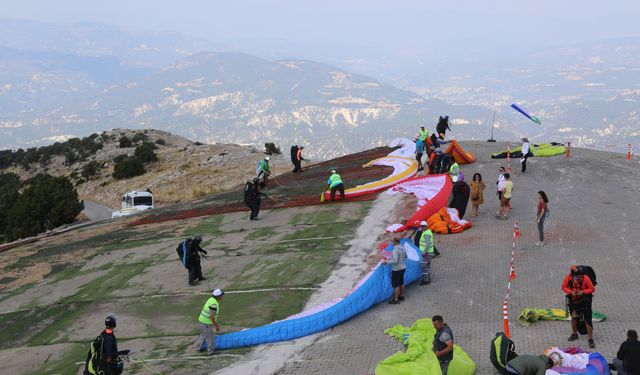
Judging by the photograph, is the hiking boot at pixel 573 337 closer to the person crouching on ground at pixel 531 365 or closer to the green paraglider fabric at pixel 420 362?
the person crouching on ground at pixel 531 365

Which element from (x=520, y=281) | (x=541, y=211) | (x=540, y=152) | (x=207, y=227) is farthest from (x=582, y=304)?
(x=540, y=152)

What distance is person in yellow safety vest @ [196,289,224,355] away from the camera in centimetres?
1286

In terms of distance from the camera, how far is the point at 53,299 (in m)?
19.4

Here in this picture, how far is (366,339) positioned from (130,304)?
297 inches

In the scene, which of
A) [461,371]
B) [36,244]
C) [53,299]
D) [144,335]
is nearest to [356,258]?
[144,335]

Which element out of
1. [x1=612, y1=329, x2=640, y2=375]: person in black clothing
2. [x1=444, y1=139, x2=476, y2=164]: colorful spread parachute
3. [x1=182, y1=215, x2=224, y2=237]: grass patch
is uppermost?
[x1=444, y1=139, x2=476, y2=164]: colorful spread parachute

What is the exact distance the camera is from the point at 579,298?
1148cm

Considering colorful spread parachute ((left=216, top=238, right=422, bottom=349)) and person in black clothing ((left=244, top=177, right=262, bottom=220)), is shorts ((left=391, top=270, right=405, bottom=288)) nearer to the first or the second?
colorful spread parachute ((left=216, top=238, right=422, bottom=349))

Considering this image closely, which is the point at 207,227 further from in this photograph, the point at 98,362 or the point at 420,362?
the point at 420,362

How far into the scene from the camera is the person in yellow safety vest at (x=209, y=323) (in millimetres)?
12859

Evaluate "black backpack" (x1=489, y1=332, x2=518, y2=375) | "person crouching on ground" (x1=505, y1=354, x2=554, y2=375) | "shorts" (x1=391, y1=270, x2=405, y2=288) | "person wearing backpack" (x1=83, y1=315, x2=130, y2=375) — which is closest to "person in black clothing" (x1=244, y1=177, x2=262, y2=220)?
"shorts" (x1=391, y1=270, x2=405, y2=288)

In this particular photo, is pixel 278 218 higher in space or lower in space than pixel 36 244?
higher

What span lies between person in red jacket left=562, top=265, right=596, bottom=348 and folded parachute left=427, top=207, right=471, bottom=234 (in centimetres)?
785

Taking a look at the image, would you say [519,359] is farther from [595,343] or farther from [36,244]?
[36,244]
